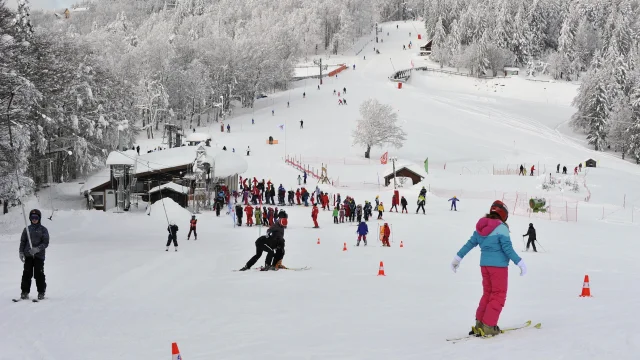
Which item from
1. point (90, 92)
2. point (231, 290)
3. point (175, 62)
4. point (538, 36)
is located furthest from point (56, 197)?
point (538, 36)

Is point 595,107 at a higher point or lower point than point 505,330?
higher

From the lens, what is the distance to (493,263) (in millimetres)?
7742

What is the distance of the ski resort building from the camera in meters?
36.2

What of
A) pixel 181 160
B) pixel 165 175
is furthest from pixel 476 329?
pixel 165 175

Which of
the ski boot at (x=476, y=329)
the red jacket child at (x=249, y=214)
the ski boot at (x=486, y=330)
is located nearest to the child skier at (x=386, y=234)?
the red jacket child at (x=249, y=214)

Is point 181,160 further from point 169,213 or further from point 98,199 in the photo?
point 169,213

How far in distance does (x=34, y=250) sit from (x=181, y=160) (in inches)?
1107

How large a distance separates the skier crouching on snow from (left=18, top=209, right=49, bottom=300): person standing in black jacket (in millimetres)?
6781

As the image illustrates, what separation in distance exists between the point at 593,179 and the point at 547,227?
2301cm

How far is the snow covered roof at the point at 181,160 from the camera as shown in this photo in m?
37.8

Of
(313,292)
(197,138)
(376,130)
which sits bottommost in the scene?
(313,292)

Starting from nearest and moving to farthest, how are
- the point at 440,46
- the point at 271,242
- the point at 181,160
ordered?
the point at 271,242 < the point at 181,160 < the point at 440,46

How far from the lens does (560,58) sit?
112750 millimetres

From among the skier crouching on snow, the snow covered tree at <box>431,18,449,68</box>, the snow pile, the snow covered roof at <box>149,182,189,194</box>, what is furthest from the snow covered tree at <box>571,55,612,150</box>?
the skier crouching on snow
